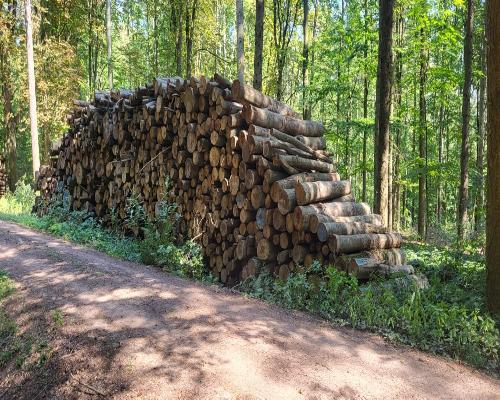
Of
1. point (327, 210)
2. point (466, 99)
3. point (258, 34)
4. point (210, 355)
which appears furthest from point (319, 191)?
point (466, 99)

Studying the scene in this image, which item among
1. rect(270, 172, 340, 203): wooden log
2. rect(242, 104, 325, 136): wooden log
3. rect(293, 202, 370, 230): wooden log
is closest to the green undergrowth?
rect(270, 172, 340, 203): wooden log

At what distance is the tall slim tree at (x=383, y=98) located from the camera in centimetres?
861

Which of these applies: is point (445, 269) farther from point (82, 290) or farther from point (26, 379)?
point (26, 379)

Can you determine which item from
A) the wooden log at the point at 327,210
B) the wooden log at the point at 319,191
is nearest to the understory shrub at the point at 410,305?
the wooden log at the point at 327,210

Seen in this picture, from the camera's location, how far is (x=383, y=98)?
8.74 meters

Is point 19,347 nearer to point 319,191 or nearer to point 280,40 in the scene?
point 319,191

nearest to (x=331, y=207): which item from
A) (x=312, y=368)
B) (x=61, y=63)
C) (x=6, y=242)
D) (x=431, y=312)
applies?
(x=431, y=312)

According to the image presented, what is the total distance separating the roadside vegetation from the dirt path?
309 mm

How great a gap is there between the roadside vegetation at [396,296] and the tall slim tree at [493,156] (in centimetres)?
35

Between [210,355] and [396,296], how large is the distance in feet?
8.73

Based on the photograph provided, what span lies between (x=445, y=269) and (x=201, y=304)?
3949mm

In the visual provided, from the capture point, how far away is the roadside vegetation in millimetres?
4219

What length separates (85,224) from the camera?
10.9 meters

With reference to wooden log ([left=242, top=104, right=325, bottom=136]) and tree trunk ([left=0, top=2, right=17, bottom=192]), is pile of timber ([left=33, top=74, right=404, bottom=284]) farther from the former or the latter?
tree trunk ([left=0, top=2, right=17, bottom=192])
